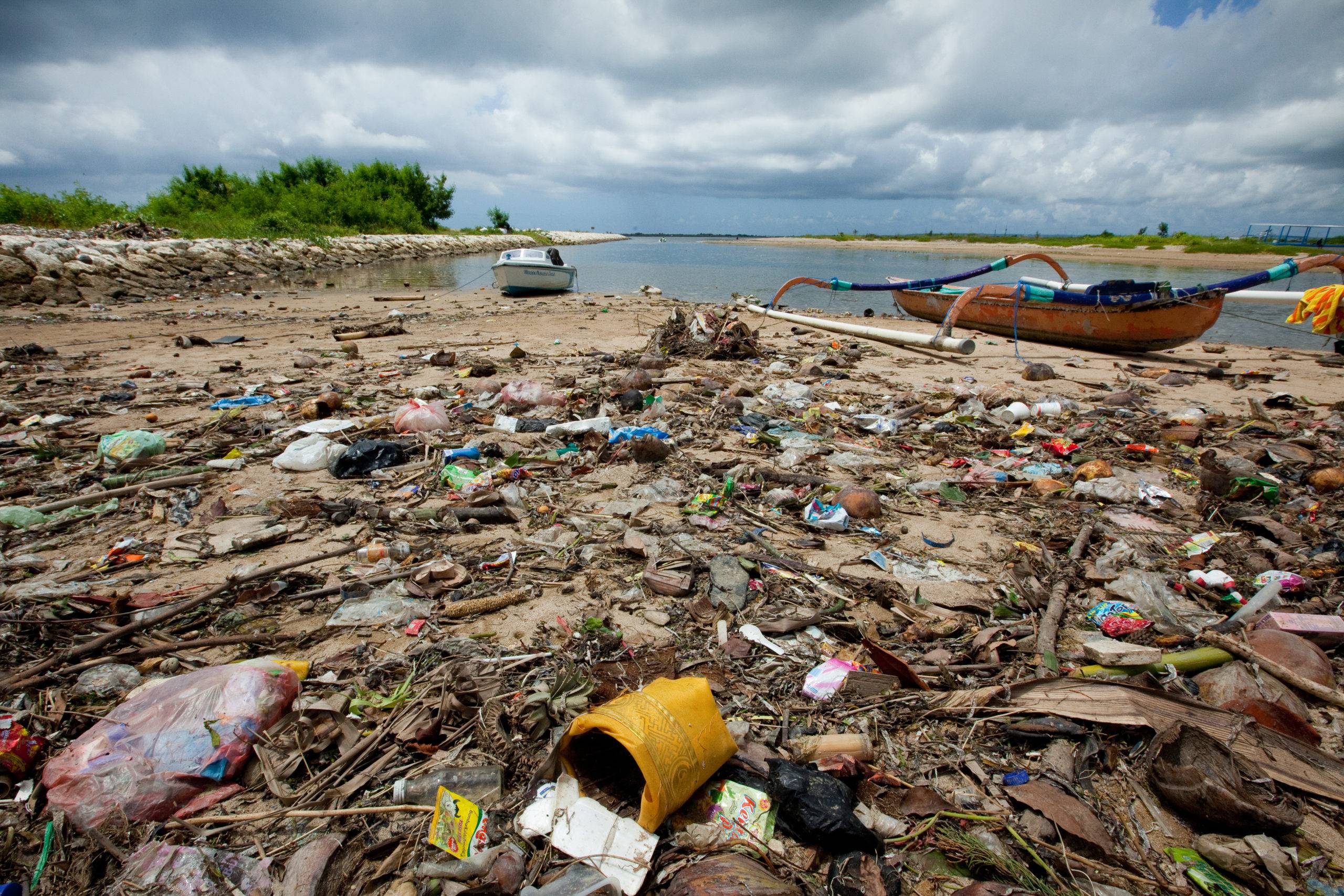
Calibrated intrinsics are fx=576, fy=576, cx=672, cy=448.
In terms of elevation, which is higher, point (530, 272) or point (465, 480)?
point (530, 272)

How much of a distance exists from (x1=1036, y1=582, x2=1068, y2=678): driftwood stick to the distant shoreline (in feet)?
97.8

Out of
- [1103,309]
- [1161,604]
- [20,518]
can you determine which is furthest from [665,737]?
[1103,309]

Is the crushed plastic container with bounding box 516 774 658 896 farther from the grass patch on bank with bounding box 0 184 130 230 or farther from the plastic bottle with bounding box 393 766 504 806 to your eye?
the grass patch on bank with bounding box 0 184 130 230

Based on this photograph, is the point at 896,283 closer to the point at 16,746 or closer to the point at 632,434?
the point at 632,434

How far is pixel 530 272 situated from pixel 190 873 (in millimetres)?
16192

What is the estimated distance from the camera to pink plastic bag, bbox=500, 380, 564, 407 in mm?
6203

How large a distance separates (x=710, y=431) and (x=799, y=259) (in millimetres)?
40355

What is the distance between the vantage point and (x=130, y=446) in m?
4.60

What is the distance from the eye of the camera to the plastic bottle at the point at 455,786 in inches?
74.2

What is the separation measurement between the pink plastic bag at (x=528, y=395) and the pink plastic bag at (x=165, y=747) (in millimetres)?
4264

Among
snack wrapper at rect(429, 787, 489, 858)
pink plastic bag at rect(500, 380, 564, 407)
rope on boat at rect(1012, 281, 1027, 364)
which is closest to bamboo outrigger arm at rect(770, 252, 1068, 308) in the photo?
rope on boat at rect(1012, 281, 1027, 364)

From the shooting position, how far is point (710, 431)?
219 inches

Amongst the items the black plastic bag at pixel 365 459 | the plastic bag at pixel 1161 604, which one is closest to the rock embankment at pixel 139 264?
the black plastic bag at pixel 365 459

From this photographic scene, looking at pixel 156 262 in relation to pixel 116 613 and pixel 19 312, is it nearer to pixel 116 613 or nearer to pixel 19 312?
pixel 19 312
